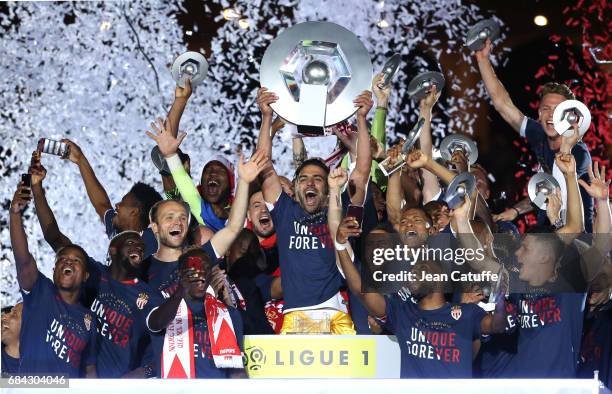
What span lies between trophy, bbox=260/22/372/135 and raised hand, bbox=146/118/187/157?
0.51 m

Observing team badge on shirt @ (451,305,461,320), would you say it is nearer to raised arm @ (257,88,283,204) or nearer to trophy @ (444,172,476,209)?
trophy @ (444,172,476,209)

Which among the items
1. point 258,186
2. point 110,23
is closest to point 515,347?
point 258,186

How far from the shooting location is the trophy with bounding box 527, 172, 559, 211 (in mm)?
4594

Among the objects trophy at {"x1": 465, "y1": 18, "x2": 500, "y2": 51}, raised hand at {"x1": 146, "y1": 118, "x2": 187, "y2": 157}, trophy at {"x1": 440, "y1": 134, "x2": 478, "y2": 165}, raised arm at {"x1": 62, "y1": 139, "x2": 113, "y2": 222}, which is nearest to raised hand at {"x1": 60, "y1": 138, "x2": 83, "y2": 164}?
raised arm at {"x1": 62, "y1": 139, "x2": 113, "y2": 222}

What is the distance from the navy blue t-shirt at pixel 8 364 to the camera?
4.64 meters

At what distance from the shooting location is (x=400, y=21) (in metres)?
5.22

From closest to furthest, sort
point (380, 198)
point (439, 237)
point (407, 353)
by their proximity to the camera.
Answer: point (407, 353) → point (439, 237) → point (380, 198)

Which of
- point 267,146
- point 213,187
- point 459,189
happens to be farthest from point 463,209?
point 213,187

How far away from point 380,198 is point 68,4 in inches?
78.6

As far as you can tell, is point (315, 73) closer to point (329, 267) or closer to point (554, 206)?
point (329, 267)

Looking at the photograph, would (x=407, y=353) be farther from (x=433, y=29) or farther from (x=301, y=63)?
(x=433, y=29)

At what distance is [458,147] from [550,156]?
0.46 m

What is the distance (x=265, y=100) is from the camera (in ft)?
15.5

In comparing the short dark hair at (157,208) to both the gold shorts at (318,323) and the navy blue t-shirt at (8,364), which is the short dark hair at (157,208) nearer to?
the gold shorts at (318,323)
